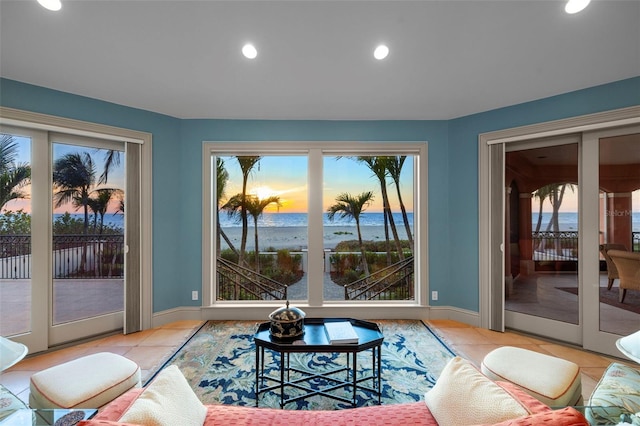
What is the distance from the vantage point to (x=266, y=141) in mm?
3729

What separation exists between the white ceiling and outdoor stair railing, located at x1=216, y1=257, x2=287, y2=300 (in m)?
2.22

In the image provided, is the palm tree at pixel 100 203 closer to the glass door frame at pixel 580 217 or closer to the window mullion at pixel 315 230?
the window mullion at pixel 315 230

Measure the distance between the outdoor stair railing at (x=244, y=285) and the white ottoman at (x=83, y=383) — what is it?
2.05 metres

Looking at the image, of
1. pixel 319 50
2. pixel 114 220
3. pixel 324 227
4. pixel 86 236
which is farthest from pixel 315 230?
pixel 86 236

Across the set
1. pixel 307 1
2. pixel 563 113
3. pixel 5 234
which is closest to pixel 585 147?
pixel 563 113

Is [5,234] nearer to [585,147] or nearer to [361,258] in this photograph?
[361,258]

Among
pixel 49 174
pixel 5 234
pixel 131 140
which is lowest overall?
pixel 5 234

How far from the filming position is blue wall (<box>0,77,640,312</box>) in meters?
3.61

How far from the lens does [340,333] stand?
2137 mm

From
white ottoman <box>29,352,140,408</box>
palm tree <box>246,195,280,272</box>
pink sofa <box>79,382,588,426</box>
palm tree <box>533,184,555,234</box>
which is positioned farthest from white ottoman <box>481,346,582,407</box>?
palm tree <box>246,195,280,272</box>

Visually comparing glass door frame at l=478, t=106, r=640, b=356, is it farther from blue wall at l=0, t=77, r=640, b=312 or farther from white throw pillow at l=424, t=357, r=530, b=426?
white throw pillow at l=424, t=357, r=530, b=426

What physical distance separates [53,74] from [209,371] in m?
3.24

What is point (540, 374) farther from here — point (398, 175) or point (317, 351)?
point (398, 175)

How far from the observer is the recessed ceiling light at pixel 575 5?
224 cm
